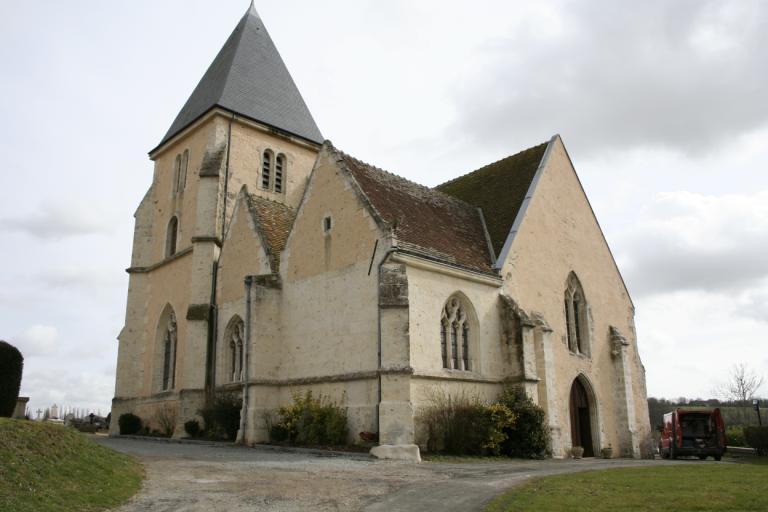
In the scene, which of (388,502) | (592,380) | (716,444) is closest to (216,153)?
(592,380)

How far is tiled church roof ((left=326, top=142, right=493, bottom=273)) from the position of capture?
1931cm

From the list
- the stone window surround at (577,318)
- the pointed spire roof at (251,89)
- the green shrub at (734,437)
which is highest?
the pointed spire roof at (251,89)

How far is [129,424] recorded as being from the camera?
26.4 metres

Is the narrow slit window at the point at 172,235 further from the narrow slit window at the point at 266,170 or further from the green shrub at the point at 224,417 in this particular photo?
the green shrub at the point at 224,417

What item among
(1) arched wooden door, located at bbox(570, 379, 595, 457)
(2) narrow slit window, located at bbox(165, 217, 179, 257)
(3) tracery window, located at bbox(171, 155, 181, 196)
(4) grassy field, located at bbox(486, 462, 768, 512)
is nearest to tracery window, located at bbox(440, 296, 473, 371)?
(1) arched wooden door, located at bbox(570, 379, 595, 457)

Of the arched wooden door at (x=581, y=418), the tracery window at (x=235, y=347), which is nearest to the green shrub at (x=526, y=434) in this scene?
the arched wooden door at (x=581, y=418)

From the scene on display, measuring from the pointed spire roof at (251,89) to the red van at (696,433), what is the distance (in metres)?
20.0

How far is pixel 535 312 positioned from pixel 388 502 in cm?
1372

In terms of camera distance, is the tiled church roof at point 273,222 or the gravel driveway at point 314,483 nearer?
the gravel driveway at point 314,483

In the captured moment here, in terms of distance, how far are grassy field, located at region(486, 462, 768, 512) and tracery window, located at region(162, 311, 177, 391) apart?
18.5 meters

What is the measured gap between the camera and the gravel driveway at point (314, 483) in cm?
892

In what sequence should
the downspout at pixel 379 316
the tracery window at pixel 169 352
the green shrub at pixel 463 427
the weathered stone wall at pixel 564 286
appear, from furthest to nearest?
the tracery window at pixel 169 352 → the weathered stone wall at pixel 564 286 → the green shrub at pixel 463 427 → the downspout at pixel 379 316

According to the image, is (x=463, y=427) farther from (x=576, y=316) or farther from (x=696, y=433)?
(x=696, y=433)

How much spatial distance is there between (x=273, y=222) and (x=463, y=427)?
37.0ft
